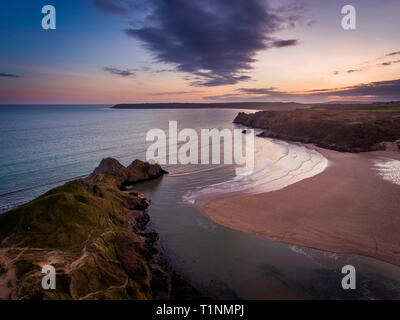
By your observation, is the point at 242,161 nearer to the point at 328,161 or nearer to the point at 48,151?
the point at 328,161

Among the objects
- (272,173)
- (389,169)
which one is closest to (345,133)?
(389,169)

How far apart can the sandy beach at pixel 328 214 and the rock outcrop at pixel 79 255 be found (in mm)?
8902

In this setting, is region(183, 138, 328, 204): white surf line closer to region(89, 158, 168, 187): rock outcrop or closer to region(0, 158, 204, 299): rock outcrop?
region(89, 158, 168, 187): rock outcrop

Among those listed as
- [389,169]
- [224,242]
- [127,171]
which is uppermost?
[127,171]

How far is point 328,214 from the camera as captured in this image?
22.8m

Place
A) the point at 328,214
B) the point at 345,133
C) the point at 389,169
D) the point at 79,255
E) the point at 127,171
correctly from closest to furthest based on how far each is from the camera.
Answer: the point at 79,255
the point at 328,214
the point at 127,171
the point at 389,169
the point at 345,133

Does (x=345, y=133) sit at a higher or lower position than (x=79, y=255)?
higher

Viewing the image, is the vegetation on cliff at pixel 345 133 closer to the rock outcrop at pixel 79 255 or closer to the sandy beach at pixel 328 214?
the sandy beach at pixel 328 214

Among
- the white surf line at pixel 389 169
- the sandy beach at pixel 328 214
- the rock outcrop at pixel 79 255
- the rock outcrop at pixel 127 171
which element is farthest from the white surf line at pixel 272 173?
the rock outcrop at pixel 79 255

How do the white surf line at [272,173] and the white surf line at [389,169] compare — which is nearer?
the white surf line at [272,173]

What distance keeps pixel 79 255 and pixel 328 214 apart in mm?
21018

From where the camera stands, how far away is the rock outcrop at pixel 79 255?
10422 mm

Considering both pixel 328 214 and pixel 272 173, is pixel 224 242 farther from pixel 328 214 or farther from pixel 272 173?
pixel 272 173

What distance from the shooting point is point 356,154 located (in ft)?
168
